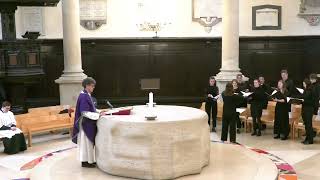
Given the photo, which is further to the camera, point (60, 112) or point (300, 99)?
point (60, 112)

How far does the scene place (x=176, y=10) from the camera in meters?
17.4

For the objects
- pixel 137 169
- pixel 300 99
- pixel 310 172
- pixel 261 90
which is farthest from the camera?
pixel 261 90

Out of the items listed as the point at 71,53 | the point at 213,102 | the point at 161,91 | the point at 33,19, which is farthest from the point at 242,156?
the point at 33,19

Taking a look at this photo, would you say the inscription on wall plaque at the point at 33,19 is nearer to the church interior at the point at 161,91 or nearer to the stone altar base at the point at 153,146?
the church interior at the point at 161,91

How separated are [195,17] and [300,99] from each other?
25.3ft

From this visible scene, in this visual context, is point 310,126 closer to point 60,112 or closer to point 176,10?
point 60,112

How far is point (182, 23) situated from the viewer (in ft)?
57.0

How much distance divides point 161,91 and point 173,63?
1.14m

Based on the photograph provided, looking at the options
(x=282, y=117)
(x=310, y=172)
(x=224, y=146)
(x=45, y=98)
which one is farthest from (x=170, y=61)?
(x=310, y=172)

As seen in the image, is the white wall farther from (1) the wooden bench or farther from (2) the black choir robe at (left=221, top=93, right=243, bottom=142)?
(2) the black choir robe at (left=221, top=93, right=243, bottom=142)

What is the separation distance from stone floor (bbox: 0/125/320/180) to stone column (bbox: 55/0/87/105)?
216 cm

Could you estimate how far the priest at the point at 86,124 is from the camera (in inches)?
310

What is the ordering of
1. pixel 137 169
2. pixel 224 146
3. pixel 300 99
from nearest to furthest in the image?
pixel 137 169
pixel 224 146
pixel 300 99

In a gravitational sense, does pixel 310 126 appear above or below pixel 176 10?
below
